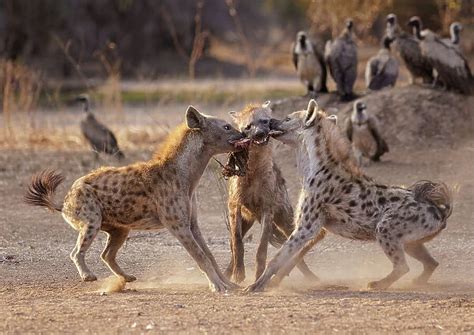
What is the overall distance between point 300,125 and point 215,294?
1536 millimetres

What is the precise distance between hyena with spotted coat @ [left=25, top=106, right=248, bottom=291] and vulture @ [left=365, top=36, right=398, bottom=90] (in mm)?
8628

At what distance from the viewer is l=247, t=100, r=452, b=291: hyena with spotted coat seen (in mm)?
8891

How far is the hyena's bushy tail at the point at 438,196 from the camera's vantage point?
9.00 metres

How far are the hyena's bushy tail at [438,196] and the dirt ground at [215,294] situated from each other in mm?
567

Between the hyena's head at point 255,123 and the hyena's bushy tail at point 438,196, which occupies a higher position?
the hyena's head at point 255,123

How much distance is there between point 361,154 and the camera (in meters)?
15.1

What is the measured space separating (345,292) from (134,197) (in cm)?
165

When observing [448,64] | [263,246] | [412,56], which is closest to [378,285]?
[263,246]

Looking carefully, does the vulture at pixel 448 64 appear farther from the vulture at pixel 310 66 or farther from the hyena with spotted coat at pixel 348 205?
the hyena with spotted coat at pixel 348 205

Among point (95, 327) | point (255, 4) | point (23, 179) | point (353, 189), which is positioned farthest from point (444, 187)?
point (255, 4)

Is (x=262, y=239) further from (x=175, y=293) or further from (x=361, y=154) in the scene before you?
(x=361, y=154)

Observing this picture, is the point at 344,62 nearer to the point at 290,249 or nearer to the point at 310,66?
the point at 310,66

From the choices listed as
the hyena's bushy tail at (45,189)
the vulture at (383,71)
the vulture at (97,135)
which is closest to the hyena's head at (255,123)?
the hyena's bushy tail at (45,189)

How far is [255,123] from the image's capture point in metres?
9.63
